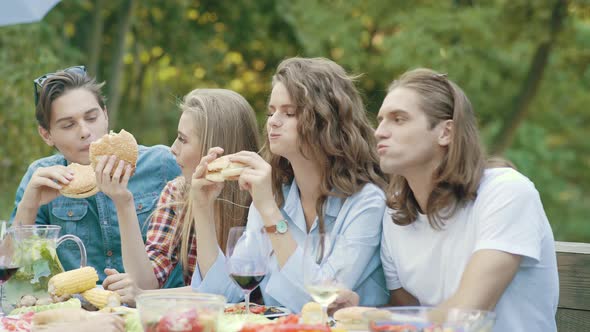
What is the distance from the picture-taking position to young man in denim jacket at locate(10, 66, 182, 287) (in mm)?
4168

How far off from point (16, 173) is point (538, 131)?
9854 millimetres

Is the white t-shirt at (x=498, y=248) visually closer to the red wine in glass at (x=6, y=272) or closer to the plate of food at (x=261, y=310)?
the plate of food at (x=261, y=310)

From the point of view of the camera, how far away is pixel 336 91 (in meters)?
3.63

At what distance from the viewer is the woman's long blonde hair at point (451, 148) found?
3016 millimetres

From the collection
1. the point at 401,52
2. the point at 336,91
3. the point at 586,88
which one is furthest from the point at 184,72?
the point at 336,91

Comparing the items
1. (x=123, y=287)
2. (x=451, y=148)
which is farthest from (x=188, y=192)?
(x=451, y=148)

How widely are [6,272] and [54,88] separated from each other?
149 centimetres

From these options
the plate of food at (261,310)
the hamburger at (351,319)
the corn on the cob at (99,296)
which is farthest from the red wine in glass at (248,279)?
the corn on the cob at (99,296)

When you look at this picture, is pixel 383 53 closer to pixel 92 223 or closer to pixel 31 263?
pixel 92 223

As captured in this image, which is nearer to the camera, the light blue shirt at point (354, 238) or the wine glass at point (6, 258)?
the wine glass at point (6, 258)

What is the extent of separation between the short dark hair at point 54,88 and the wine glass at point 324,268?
2.14 meters

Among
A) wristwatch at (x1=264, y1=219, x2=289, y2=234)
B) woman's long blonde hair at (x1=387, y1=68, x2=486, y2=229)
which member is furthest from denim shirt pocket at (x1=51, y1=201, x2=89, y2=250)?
woman's long blonde hair at (x1=387, y1=68, x2=486, y2=229)

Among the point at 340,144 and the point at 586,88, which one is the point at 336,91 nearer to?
the point at 340,144

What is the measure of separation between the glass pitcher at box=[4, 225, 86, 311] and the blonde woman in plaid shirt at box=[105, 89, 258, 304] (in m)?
0.68
